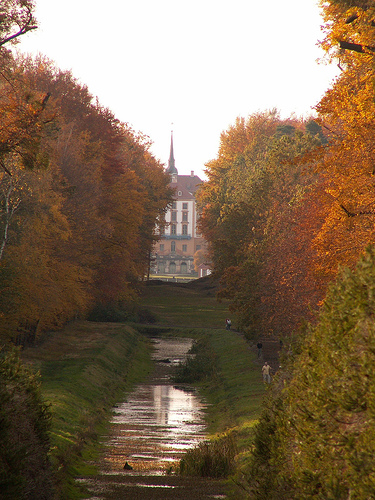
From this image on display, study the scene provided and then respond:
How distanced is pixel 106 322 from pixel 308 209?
30.3 meters

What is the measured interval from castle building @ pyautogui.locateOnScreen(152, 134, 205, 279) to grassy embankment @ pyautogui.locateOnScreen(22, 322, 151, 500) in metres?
103

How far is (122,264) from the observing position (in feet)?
167

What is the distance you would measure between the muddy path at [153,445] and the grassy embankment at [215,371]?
0.86 metres

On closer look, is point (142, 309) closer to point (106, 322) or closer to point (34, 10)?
point (106, 322)

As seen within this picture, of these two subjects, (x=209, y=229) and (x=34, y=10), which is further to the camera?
(x=209, y=229)

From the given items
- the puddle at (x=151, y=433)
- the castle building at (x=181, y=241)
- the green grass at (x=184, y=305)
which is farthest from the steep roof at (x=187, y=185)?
the puddle at (x=151, y=433)

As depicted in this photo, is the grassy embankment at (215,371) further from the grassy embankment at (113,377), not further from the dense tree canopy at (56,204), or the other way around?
the dense tree canopy at (56,204)

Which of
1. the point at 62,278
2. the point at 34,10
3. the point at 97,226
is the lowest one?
the point at 62,278

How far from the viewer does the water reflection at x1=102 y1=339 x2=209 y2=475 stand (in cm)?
1923

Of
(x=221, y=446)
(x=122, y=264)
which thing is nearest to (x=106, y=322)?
(x=122, y=264)

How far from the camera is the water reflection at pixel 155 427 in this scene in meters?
19.2

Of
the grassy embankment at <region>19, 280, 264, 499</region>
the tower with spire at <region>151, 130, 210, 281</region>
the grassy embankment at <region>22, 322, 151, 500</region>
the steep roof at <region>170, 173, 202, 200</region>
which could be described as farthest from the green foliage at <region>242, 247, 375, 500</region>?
the steep roof at <region>170, 173, 202, 200</region>

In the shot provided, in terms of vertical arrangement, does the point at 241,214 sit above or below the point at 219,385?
above

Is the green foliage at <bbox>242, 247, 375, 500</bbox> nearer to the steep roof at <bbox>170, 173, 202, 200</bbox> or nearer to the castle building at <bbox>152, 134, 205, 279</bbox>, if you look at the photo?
the castle building at <bbox>152, 134, 205, 279</bbox>
